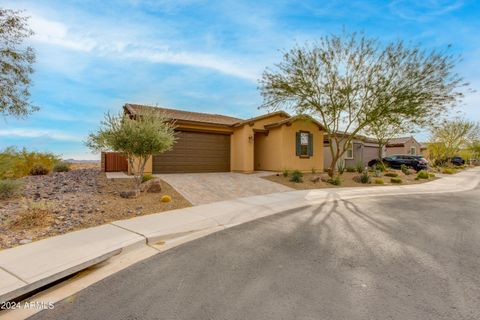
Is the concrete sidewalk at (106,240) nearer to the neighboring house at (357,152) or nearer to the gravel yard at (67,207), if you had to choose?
the gravel yard at (67,207)

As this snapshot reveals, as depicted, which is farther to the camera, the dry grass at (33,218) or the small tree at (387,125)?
the small tree at (387,125)

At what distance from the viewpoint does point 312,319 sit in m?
2.58

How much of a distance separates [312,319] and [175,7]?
1058 cm

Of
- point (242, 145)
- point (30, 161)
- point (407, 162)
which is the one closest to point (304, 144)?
point (242, 145)

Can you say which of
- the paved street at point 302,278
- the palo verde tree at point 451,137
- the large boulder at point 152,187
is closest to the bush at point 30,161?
the large boulder at point 152,187

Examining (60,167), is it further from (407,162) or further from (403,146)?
(403,146)

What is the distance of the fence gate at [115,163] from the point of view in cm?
1457

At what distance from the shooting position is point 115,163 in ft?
48.3

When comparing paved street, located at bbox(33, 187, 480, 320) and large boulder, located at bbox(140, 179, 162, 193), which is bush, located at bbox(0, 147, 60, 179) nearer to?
large boulder, located at bbox(140, 179, 162, 193)

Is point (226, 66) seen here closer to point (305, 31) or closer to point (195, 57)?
point (195, 57)

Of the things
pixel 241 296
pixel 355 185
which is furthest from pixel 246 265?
pixel 355 185

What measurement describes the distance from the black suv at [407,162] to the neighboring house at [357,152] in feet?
3.64

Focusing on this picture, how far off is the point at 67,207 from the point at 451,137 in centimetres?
4005

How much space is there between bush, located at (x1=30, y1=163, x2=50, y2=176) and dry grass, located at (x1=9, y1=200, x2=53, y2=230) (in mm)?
9597
